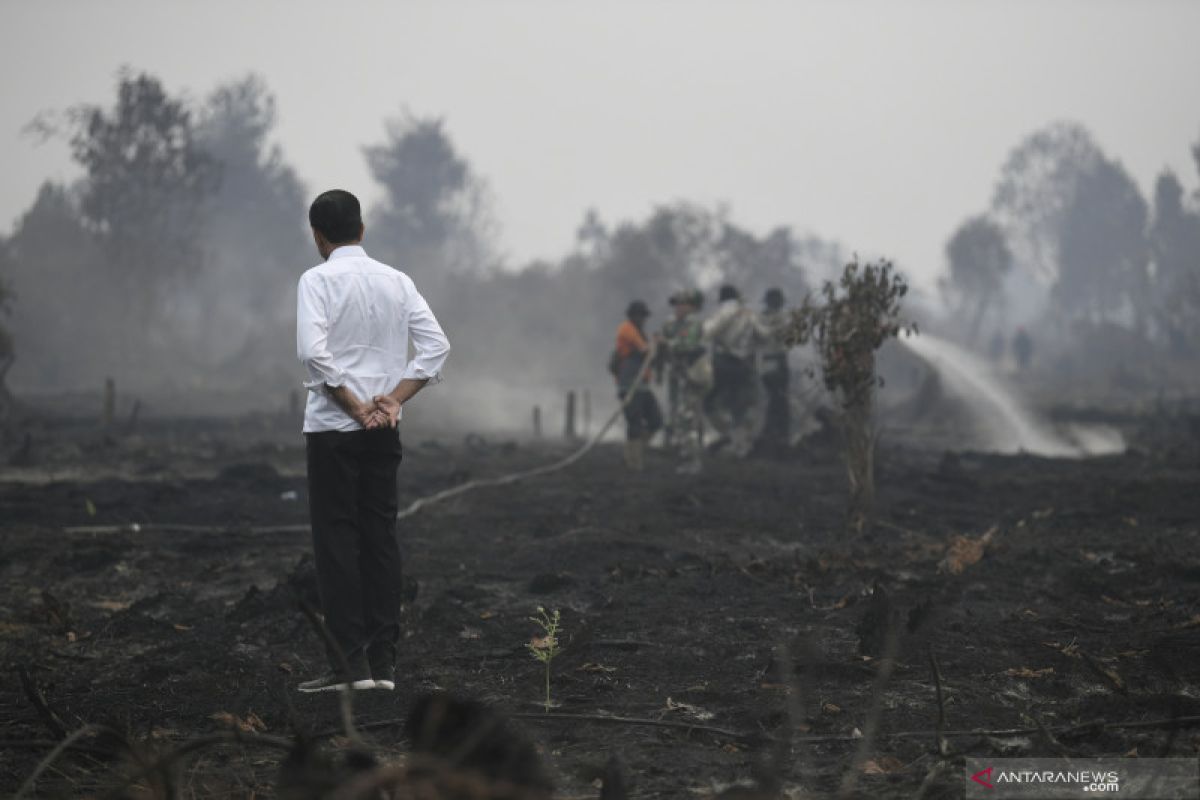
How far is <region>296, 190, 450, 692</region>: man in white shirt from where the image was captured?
191 inches

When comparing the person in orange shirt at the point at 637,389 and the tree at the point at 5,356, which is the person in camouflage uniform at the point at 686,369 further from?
the tree at the point at 5,356

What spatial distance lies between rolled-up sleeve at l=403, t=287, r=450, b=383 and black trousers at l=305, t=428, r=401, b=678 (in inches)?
12.2

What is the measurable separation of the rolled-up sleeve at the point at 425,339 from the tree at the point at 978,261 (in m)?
67.3

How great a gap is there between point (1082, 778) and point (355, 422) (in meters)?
2.91

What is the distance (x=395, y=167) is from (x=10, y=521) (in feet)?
210

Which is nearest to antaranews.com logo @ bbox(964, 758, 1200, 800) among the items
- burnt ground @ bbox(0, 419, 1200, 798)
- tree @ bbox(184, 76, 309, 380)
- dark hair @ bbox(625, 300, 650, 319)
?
burnt ground @ bbox(0, 419, 1200, 798)

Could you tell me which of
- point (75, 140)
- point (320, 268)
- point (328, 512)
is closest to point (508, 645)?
point (328, 512)

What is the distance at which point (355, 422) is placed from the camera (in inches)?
192

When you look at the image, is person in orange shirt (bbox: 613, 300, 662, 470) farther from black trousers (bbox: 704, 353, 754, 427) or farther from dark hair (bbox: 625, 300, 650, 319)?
black trousers (bbox: 704, 353, 754, 427)

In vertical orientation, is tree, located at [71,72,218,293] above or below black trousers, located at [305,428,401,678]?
above

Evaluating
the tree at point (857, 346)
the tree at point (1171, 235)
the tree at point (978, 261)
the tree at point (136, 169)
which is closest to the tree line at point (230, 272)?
the tree at point (136, 169)

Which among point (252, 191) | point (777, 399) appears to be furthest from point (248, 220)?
point (777, 399)

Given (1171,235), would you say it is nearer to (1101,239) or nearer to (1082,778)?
(1101,239)

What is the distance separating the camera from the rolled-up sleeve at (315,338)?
477 centimetres
